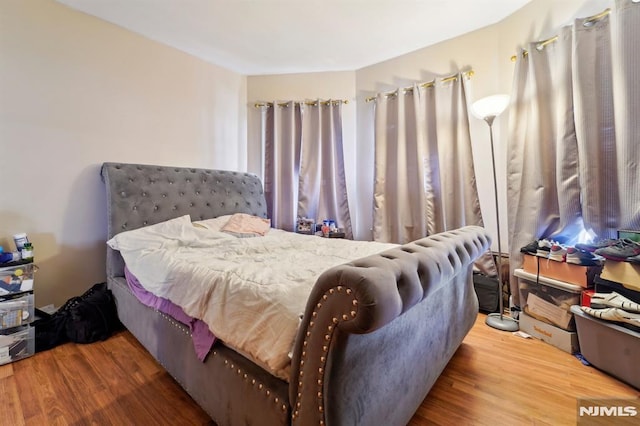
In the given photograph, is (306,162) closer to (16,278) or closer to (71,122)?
(71,122)

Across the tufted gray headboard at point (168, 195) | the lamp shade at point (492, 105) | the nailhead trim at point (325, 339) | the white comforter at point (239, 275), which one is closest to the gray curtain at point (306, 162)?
the tufted gray headboard at point (168, 195)

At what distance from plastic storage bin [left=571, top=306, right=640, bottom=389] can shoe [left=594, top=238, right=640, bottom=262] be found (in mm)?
367

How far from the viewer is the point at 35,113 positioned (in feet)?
6.57

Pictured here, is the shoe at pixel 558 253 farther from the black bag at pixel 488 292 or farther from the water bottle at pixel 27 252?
the water bottle at pixel 27 252

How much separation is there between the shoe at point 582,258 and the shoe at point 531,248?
23 cm

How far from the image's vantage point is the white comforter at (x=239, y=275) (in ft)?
3.11

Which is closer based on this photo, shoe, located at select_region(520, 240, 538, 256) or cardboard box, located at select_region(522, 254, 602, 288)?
cardboard box, located at select_region(522, 254, 602, 288)

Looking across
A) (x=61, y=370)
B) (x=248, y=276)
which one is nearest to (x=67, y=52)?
(x=61, y=370)

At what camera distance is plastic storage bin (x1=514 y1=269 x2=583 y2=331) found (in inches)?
70.2

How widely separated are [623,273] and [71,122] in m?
3.94

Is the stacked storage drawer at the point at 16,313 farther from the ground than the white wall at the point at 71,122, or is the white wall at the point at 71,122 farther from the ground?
the white wall at the point at 71,122

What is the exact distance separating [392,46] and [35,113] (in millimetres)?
3180

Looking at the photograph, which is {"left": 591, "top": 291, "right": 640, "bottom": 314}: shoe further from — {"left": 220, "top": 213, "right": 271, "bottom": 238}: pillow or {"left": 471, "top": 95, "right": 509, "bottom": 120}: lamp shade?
{"left": 220, "top": 213, "right": 271, "bottom": 238}: pillow

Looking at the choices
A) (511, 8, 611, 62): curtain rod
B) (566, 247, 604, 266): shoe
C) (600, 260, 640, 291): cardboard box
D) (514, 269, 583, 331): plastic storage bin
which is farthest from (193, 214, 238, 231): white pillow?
(511, 8, 611, 62): curtain rod
